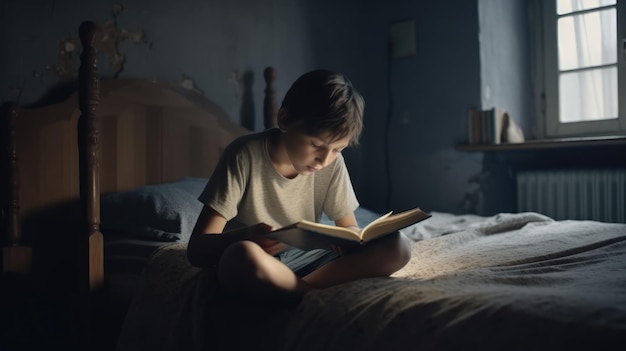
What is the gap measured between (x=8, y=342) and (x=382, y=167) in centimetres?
220

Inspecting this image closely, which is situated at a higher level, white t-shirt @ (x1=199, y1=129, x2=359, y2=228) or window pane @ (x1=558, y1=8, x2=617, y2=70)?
window pane @ (x1=558, y1=8, x2=617, y2=70)

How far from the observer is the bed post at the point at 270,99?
260 centimetres

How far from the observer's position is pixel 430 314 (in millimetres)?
894

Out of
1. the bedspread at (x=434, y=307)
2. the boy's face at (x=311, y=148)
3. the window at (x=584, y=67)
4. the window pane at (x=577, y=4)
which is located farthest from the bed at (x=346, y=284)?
the window pane at (x=577, y=4)

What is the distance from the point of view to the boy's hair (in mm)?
1236

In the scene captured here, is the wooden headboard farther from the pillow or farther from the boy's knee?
the boy's knee

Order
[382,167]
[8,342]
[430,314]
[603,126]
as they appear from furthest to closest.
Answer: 1. [382,167]
2. [603,126]
3. [8,342]
4. [430,314]

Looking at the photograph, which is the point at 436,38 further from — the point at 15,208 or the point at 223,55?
the point at 15,208

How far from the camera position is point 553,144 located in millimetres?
2703

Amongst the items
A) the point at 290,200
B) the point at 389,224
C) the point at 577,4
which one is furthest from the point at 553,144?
the point at 389,224

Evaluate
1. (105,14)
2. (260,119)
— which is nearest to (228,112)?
(260,119)

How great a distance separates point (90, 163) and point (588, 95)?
264 cm

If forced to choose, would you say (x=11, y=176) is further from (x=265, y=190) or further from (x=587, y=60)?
(x=587, y=60)

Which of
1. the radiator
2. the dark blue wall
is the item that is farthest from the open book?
the radiator
